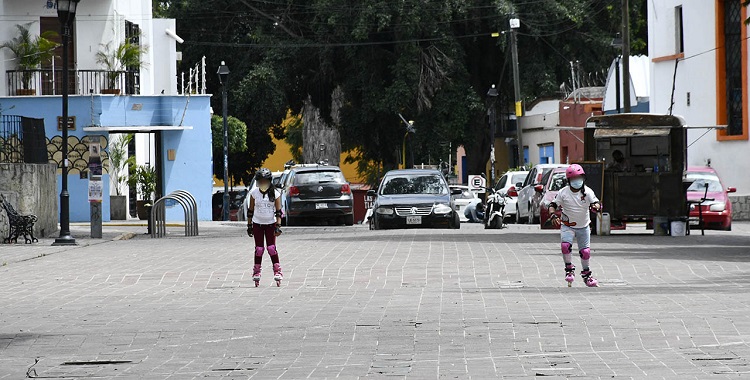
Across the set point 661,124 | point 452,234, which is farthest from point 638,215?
point 452,234

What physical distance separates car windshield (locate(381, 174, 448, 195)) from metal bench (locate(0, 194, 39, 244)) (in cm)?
917

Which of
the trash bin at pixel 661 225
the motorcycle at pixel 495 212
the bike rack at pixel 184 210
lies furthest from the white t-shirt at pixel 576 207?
the motorcycle at pixel 495 212

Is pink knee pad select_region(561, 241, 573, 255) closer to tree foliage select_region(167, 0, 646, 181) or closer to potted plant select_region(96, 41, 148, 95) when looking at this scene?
potted plant select_region(96, 41, 148, 95)

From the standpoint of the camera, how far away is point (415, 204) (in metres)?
33.5

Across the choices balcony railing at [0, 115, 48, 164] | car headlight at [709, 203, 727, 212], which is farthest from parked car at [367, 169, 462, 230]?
balcony railing at [0, 115, 48, 164]

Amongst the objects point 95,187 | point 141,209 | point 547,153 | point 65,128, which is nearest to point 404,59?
point 141,209

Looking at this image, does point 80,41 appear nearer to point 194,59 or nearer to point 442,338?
point 194,59

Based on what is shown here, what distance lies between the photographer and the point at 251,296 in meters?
16.2

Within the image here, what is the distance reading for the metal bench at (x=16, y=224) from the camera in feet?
94.0

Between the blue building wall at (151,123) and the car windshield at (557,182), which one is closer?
the car windshield at (557,182)

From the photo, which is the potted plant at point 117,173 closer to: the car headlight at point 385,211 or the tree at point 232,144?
the car headlight at point 385,211

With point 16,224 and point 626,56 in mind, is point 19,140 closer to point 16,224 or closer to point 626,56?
point 16,224

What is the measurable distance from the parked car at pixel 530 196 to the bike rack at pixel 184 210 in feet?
30.8

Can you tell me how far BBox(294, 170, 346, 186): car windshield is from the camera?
38.9 m
